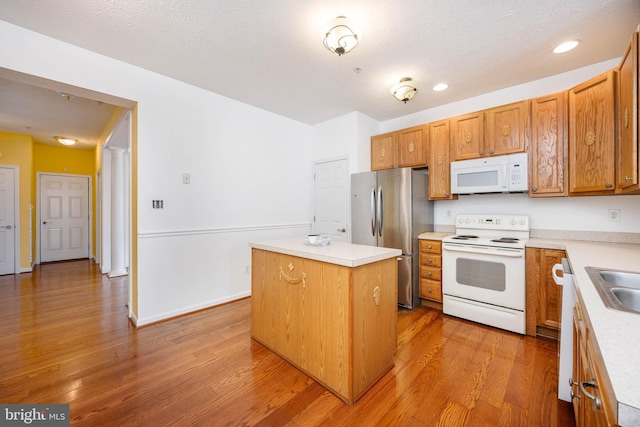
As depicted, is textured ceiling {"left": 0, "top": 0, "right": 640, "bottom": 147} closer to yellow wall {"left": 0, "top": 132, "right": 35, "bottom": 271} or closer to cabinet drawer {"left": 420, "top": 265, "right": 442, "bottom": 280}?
cabinet drawer {"left": 420, "top": 265, "right": 442, "bottom": 280}

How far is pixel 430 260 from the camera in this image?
10.3 ft

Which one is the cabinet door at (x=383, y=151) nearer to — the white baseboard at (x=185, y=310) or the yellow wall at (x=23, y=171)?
the white baseboard at (x=185, y=310)

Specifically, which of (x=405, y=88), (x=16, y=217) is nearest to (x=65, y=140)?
(x=16, y=217)

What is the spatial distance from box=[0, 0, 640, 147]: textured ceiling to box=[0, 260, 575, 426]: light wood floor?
2.63 meters

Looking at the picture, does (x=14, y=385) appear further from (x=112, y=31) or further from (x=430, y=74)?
(x=430, y=74)

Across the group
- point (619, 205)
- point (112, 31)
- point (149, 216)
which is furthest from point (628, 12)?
point (149, 216)

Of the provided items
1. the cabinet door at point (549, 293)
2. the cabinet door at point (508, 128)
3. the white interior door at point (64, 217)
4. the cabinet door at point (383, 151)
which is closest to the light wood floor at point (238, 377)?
the cabinet door at point (549, 293)

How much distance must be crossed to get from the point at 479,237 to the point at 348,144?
2.12 metres

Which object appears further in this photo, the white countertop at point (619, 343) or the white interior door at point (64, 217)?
the white interior door at point (64, 217)

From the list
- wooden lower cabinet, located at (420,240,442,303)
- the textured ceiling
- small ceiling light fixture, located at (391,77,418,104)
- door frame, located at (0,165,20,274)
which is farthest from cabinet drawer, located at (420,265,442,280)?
door frame, located at (0,165,20,274)

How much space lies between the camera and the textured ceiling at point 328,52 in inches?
73.2

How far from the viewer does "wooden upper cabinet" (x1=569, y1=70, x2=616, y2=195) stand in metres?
2.15

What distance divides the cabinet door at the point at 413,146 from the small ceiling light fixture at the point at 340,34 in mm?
1822

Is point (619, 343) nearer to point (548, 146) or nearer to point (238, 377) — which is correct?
point (238, 377)
